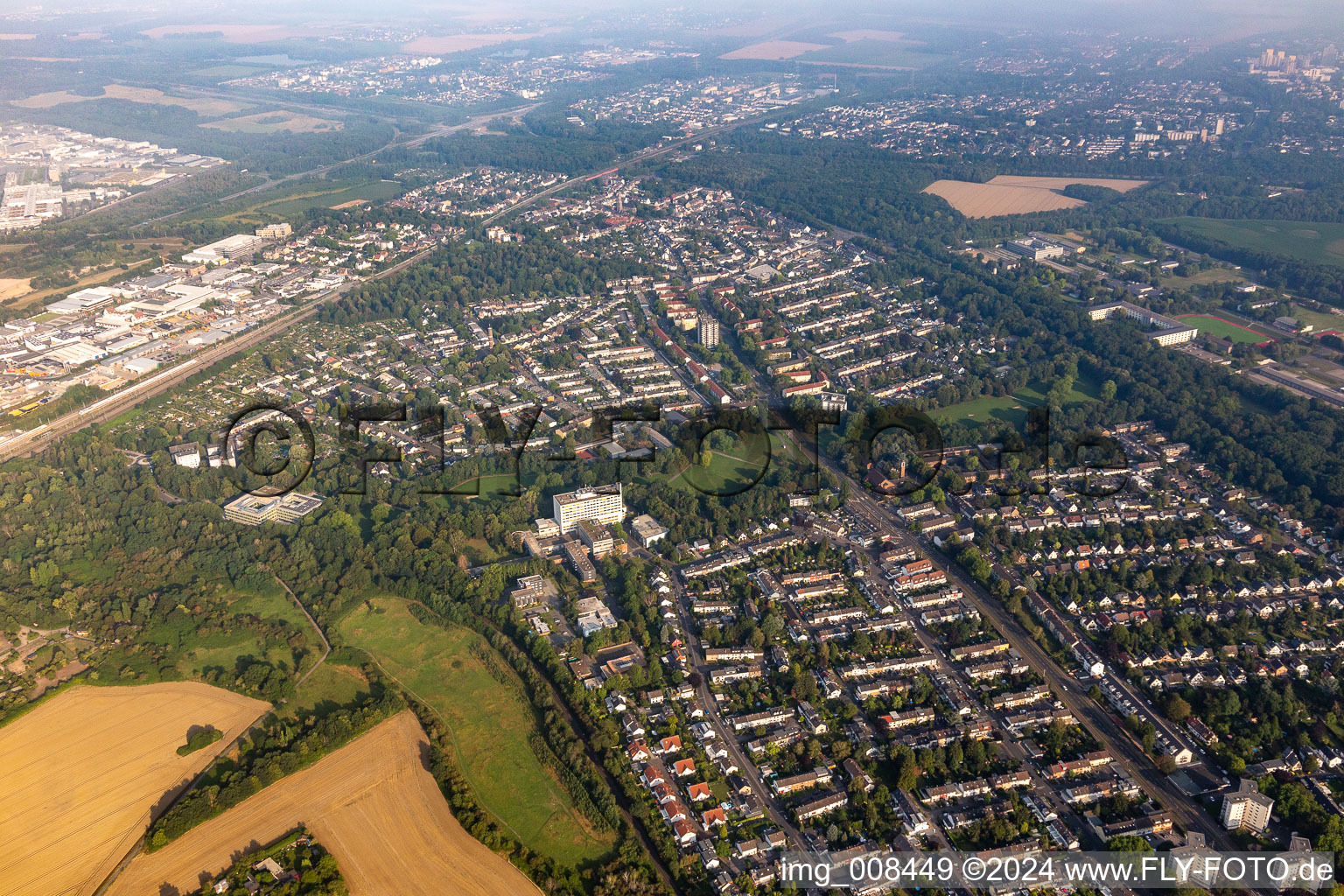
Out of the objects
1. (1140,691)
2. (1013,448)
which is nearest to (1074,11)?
(1013,448)

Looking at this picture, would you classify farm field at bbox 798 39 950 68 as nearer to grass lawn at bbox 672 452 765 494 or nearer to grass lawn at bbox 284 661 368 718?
grass lawn at bbox 672 452 765 494

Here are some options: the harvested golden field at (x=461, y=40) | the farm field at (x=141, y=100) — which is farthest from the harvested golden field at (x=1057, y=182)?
the harvested golden field at (x=461, y=40)

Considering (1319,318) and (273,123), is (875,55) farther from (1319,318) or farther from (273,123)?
(1319,318)

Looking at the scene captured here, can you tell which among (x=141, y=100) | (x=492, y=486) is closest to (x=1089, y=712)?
(x=492, y=486)

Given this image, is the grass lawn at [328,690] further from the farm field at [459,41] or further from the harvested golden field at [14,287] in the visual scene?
the farm field at [459,41]

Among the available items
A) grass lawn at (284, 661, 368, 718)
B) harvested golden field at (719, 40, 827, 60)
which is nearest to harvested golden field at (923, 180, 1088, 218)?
grass lawn at (284, 661, 368, 718)
